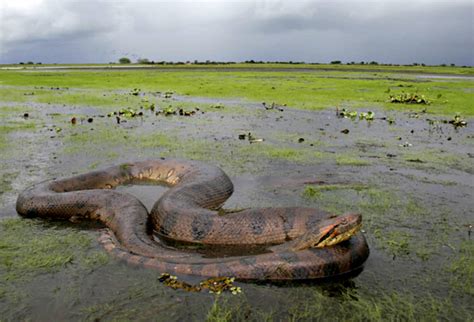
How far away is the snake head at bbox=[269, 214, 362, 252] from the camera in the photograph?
234 inches

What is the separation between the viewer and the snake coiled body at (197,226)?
5.83m

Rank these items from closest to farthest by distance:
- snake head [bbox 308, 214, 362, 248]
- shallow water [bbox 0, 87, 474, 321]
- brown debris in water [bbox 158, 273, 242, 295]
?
shallow water [bbox 0, 87, 474, 321]
brown debris in water [bbox 158, 273, 242, 295]
snake head [bbox 308, 214, 362, 248]

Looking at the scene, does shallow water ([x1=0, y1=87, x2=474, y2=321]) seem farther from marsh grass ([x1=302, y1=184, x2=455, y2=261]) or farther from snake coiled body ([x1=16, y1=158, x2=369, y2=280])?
snake coiled body ([x1=16, y1=158, x2=369, y2=280])

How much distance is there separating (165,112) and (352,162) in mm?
11579

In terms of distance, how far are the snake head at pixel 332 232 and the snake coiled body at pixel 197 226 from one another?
0.36 feet

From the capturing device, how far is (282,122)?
19.2m

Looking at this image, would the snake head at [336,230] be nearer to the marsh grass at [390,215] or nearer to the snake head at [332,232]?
the snake head at [332,232]

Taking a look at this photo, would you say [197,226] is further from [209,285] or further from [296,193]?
[296,193]

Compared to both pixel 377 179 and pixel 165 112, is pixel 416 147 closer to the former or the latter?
pixel 377 179

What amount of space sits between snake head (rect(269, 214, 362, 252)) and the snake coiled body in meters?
0.11

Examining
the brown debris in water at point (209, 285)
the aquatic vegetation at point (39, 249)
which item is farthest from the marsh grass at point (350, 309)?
the aquatic vegetation at point (39, 249)

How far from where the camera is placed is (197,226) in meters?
7.28

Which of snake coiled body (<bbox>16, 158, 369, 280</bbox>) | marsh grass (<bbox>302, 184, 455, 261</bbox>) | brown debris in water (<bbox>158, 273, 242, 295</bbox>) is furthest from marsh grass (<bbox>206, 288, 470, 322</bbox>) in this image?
marsh grass (<bbox>302, 184, 455, 261</bbox>)

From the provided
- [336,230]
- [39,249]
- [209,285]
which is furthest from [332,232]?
[39,249]
